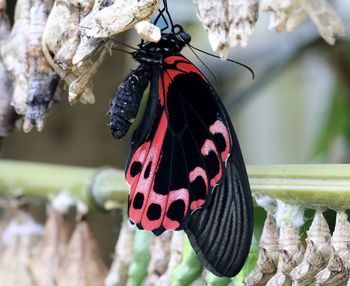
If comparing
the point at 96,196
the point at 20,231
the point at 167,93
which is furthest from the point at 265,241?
the point at 20,231

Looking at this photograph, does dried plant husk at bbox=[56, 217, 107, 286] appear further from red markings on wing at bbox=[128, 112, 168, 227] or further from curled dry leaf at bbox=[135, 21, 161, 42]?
curled dry leaf at bbox=[135, 21, 161, 42]

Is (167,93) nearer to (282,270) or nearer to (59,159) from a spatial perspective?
(282,270)

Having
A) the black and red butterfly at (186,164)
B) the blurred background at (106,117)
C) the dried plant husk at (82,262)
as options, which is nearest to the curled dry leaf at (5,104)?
the black and red butterfly at (186,164)

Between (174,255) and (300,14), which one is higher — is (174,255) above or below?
below

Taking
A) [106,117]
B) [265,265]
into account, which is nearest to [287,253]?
[265,265]

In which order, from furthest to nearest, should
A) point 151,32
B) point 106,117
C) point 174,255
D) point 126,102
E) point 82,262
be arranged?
point 106,117 < point 82,262 < point 174,255 < point 126,102 < point 151,32

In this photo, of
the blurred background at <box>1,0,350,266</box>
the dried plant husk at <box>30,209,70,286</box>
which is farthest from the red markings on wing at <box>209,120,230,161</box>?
the blurred background at <box>1,0,350,266</box>

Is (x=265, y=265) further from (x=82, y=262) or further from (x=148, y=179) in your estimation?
(x=82, y=262)

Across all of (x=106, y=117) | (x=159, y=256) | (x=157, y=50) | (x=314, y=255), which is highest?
(x=157, y=50)
